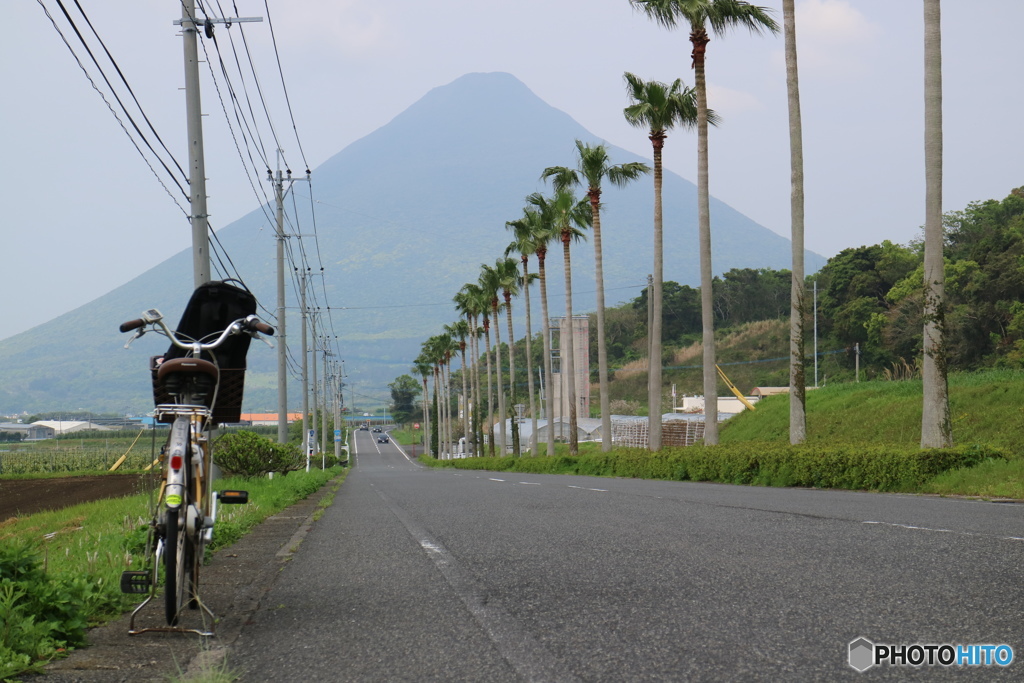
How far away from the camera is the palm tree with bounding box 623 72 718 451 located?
119 ft

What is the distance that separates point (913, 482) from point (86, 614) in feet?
49.4

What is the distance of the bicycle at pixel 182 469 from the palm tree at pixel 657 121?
30292mm

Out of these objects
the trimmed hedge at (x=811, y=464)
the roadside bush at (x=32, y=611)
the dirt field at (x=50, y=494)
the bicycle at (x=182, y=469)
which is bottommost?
the dirt field at (x=50, y=494)

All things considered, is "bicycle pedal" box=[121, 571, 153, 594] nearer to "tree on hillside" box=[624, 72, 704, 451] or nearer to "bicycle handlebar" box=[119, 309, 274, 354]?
"bicycle handlebar" box=[119, 309, 274, 354]

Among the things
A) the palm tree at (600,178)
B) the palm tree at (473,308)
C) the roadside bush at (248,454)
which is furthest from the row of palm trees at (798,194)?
the palm tree at (473,308)

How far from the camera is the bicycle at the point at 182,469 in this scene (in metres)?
5.74

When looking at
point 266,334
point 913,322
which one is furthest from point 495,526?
point 913,322

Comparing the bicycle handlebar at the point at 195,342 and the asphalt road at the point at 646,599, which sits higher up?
the bicycle handlebar at the point at 195,342

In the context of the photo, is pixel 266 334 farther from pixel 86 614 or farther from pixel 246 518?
pixel 246 518

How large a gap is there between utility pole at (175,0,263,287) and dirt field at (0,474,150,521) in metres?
9.67

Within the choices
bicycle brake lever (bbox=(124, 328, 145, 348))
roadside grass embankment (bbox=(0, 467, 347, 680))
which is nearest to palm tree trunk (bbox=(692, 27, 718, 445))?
roadside grass embankment (bbox=(0, 467, 347, 680))

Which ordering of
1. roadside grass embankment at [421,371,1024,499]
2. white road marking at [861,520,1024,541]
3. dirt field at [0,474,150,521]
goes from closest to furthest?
1. white road marking at [861,520,1024,541]
2. roadside grass embankment at [421,371,1024,499]
3. dirt field at [0,474,150,521]

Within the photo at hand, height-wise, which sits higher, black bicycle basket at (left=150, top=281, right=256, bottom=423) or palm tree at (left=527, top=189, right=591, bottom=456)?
palm tree at (left=527, top=189, right=591, bottom=456)

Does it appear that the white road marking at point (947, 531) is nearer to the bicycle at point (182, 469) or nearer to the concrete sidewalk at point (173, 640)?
the concrete sidewalk at point (173, 640)
